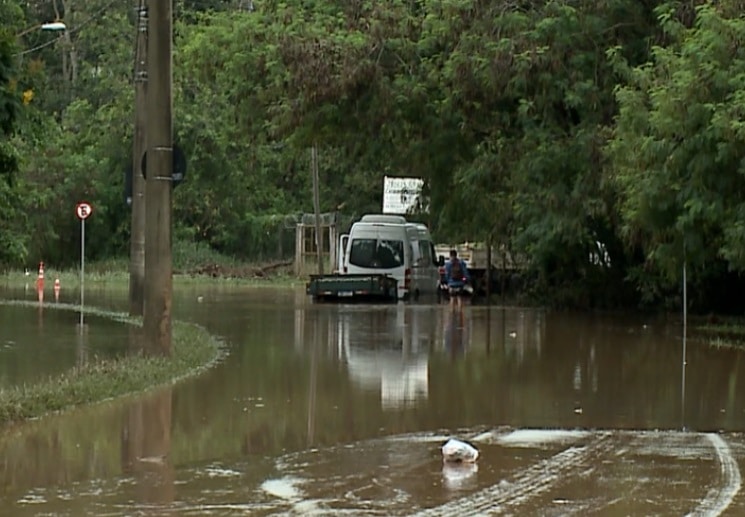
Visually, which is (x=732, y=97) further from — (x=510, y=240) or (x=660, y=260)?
(x=510, y=240)

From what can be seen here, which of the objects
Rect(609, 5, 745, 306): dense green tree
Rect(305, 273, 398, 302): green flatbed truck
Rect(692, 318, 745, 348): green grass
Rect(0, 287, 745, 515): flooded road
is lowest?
Rect(0, 287, 745, 515): flooded road

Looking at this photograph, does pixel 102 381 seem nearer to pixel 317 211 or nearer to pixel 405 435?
pixel 405 435

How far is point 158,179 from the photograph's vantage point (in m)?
17.6

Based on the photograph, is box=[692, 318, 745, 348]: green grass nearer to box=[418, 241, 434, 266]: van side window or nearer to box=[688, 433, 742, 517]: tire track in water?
box=[688, 433, 742, 517]: tire track in water

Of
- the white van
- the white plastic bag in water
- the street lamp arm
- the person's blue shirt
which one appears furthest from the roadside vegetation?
the white plastic bag in water

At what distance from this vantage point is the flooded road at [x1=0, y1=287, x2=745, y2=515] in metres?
9.75

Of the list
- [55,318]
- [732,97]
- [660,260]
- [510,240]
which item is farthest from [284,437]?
[510,240]

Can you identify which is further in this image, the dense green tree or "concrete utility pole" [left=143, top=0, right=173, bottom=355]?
the dense green tree

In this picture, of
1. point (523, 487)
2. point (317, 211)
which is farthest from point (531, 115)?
point (317, 211)

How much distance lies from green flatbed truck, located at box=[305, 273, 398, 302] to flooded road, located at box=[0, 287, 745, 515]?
40.8 feet

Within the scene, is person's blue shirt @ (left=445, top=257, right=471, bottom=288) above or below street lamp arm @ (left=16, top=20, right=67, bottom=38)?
below

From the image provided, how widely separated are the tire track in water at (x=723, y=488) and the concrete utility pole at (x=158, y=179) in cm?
806

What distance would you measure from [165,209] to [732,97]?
338 inches

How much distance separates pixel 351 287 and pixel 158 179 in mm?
18853
